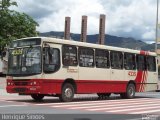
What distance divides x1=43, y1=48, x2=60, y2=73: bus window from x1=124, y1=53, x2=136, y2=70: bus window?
22.0 feet

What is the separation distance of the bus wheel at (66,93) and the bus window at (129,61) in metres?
5.69

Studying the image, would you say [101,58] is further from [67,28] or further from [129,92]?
[67,28]

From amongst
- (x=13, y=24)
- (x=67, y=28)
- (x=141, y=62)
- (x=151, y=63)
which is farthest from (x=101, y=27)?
(x=141, y=62)

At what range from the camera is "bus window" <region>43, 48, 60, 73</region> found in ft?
74.0

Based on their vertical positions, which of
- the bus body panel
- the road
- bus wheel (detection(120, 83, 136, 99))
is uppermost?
the bus body panel

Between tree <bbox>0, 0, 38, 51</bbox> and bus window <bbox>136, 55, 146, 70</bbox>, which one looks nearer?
bus window <bbox>136, 55, 146, 70</bbox>

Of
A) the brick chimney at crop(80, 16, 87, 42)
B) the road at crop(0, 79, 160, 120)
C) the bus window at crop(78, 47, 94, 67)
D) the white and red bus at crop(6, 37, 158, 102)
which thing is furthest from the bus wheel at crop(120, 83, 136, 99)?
the brick chimney at crop(80, 16, 87, 42)

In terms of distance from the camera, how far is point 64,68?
2350 centimetres

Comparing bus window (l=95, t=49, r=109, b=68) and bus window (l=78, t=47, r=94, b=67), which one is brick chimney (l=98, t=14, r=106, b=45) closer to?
bus window (l=95, t=49, r=109, b=68)

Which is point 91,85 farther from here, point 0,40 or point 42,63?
point 0,40

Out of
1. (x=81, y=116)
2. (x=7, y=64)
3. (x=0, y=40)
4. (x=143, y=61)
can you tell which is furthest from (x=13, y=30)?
(x=81, y=116)

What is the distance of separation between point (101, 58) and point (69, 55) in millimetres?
3127

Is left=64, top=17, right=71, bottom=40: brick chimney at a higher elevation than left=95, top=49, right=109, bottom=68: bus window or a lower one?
higher

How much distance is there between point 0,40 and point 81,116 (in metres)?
62.7
